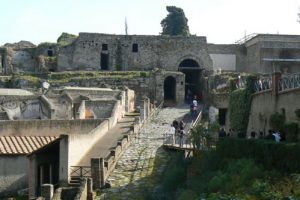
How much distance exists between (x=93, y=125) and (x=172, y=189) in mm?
10853

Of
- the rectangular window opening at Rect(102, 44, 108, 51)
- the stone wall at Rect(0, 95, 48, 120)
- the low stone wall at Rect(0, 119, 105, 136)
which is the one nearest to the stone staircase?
the low stone wall at Rect(0, 119, 105, 136)

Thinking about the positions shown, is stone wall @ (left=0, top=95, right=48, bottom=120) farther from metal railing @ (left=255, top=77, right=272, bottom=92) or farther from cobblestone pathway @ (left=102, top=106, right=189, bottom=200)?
metal railing @ (left=255, top=77, right=272, bottom=92)

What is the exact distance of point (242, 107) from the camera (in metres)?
27.5

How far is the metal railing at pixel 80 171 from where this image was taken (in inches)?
984

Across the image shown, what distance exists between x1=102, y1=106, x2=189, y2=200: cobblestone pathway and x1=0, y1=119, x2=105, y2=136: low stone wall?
269 centimetres

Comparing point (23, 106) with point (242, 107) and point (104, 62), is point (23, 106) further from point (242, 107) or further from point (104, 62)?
point (104, 62)

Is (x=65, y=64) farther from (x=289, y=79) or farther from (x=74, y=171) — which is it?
(x=289, y=79)

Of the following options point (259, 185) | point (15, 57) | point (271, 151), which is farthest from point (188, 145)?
point (15, 57)

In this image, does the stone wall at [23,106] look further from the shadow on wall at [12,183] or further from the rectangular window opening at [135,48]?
the rectangular window opening at [135,48]

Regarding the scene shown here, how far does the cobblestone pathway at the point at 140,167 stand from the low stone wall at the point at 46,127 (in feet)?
8.84

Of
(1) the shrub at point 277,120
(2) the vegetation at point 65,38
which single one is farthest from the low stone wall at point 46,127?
(2) the vegetation at point 65,38

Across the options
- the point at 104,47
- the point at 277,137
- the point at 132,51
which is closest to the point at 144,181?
the point at 277,137

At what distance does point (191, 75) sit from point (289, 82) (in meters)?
36.3

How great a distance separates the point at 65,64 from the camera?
5778cm
